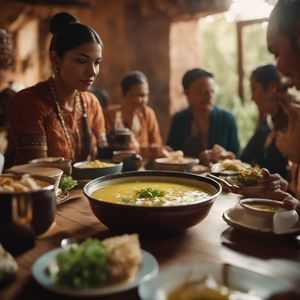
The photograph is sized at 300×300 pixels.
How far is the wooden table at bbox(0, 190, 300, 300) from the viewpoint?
1.07 m

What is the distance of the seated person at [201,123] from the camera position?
3.93 metres

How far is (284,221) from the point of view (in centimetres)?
136

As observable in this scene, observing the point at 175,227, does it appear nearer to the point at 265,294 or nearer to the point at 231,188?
the point at 265,294

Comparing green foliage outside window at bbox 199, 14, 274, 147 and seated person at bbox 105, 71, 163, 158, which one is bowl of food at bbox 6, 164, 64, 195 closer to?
seated person at bbox 105, 71, 163, 158

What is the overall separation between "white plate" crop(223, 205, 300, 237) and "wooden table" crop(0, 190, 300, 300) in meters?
0.04

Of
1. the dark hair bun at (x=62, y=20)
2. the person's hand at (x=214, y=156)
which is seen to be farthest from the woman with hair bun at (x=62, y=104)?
the person's hand at (x=214, y=156)

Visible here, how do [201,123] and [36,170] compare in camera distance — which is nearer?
[36,170]

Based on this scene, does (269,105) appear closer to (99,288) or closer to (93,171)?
(93,171)

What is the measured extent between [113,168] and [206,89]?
205cm

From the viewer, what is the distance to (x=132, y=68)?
19.6 feet

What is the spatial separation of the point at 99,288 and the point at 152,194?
0.63 metres

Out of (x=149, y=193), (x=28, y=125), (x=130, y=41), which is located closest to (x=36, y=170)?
(x=149, y=193)

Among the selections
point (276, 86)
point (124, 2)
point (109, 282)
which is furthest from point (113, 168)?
point (124, 2)

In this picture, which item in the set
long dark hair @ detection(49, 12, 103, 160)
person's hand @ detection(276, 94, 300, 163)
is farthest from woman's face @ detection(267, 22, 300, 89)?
long dark hair @ detection(49, 12, 103, 160)
